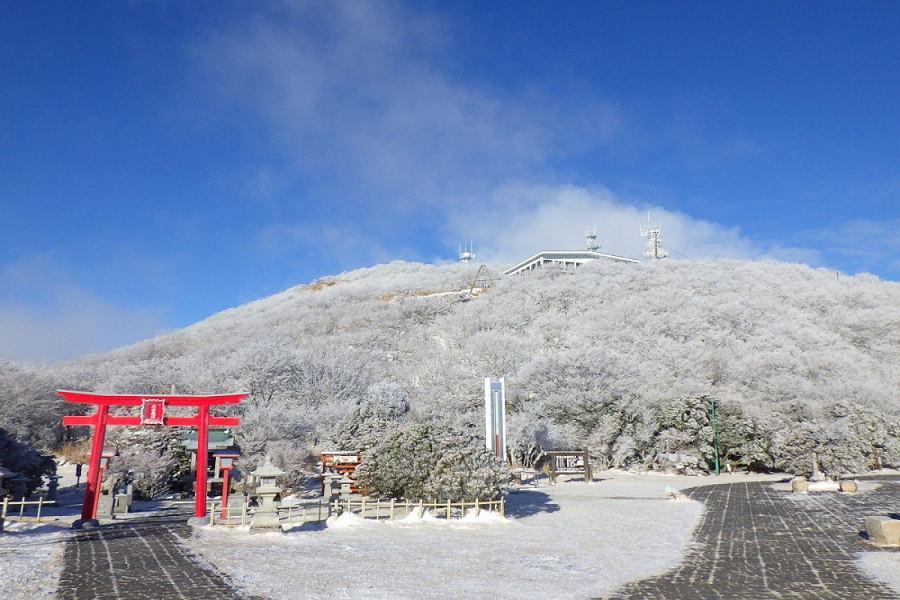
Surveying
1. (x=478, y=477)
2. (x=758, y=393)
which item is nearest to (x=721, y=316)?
(x=758, y=393)

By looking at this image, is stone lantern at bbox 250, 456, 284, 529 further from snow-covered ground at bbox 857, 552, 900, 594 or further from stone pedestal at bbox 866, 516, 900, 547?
stone pedestal at bbox 866, 516, 900, 547

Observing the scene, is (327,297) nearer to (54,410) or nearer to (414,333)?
(414,333)

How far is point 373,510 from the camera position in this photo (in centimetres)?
1592

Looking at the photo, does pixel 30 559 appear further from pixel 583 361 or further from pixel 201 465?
pixel 583 361

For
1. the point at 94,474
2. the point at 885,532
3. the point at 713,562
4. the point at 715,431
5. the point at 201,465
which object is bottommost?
the point at 713,562

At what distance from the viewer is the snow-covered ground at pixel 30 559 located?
7832 millimetres

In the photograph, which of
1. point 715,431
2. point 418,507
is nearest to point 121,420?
point 418,507

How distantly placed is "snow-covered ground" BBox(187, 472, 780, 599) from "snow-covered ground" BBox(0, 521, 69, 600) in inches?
95.9

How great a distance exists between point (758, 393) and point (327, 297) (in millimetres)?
53040

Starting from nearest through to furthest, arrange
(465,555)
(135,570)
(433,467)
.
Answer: (135,570) → (465,555) → (433,467)

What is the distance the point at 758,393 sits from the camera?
36.4 metres

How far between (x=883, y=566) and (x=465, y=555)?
7.64 m


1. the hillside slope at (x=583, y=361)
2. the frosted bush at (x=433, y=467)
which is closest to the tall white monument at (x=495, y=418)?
the frosted bush at (x=433, y=467)

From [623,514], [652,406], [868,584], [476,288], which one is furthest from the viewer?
[476,288]
